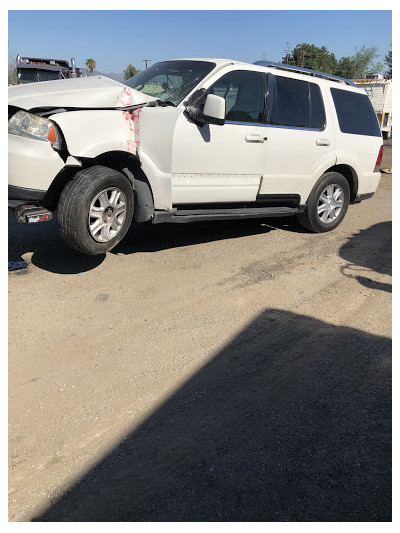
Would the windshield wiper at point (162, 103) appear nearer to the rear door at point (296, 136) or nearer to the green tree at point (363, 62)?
the rear door at point (296, 136)

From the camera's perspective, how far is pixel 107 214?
14.4 feet

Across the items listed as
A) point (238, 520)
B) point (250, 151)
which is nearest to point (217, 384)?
point (238, 520)

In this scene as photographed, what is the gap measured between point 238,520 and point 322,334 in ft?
6.73

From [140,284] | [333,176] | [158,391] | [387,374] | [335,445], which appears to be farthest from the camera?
A: [333,176]

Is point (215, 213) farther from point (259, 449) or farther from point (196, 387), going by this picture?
point (259, 449)

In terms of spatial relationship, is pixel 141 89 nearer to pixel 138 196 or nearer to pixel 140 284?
pixel 138 196

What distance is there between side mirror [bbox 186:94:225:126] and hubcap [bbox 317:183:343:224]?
2402mm

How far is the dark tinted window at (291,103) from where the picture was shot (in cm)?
571

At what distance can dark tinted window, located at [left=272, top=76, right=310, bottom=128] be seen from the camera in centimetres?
571

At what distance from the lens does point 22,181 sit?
3941 millimetres

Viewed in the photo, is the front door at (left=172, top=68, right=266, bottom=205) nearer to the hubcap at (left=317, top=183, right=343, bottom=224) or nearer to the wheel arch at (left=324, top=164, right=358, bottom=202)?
the hubcap at (left=317, top=183, right=343, bottom=224)

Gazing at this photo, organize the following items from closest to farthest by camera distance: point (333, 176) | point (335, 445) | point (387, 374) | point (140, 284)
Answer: point (335, 445) → point (387, 374) → point (140, 284) → point (333, 176)

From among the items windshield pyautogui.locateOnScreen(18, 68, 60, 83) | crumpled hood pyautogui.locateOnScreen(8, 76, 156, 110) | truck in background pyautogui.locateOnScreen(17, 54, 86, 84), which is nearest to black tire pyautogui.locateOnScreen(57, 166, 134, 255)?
crumpled hood pyautogui.locateOnScreen(8, 76, 156, 110)

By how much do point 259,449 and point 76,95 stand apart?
3366 millimetres
